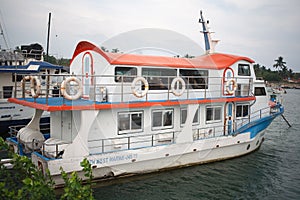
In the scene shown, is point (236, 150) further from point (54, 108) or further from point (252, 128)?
point (54, 108)

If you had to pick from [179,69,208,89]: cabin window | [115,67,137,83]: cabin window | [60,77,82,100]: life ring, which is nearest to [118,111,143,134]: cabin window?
[115,67,137,83]: cabin window

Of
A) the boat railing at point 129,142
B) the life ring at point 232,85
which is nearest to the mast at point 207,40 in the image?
the life ring at point 232,85

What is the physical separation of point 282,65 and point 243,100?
355ft

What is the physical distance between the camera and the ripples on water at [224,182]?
378 inches

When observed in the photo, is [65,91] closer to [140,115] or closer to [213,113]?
[140,115]

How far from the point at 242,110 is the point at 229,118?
99 cm

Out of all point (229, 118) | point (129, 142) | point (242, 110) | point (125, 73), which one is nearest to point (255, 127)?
point (242, 110)

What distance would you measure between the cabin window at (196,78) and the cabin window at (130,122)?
2810 millimetres

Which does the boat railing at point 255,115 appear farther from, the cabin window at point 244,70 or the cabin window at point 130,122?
the cabin window at point 130,122

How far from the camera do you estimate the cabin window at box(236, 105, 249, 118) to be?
1359cm

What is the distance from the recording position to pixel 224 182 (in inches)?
422

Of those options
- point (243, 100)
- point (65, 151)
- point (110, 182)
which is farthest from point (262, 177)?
point (65, 151)

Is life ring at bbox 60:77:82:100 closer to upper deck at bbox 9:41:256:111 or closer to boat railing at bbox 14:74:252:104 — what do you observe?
upper deck at bbox 9:41:256:111

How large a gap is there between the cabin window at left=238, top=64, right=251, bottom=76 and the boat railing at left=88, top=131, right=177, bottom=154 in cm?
475
